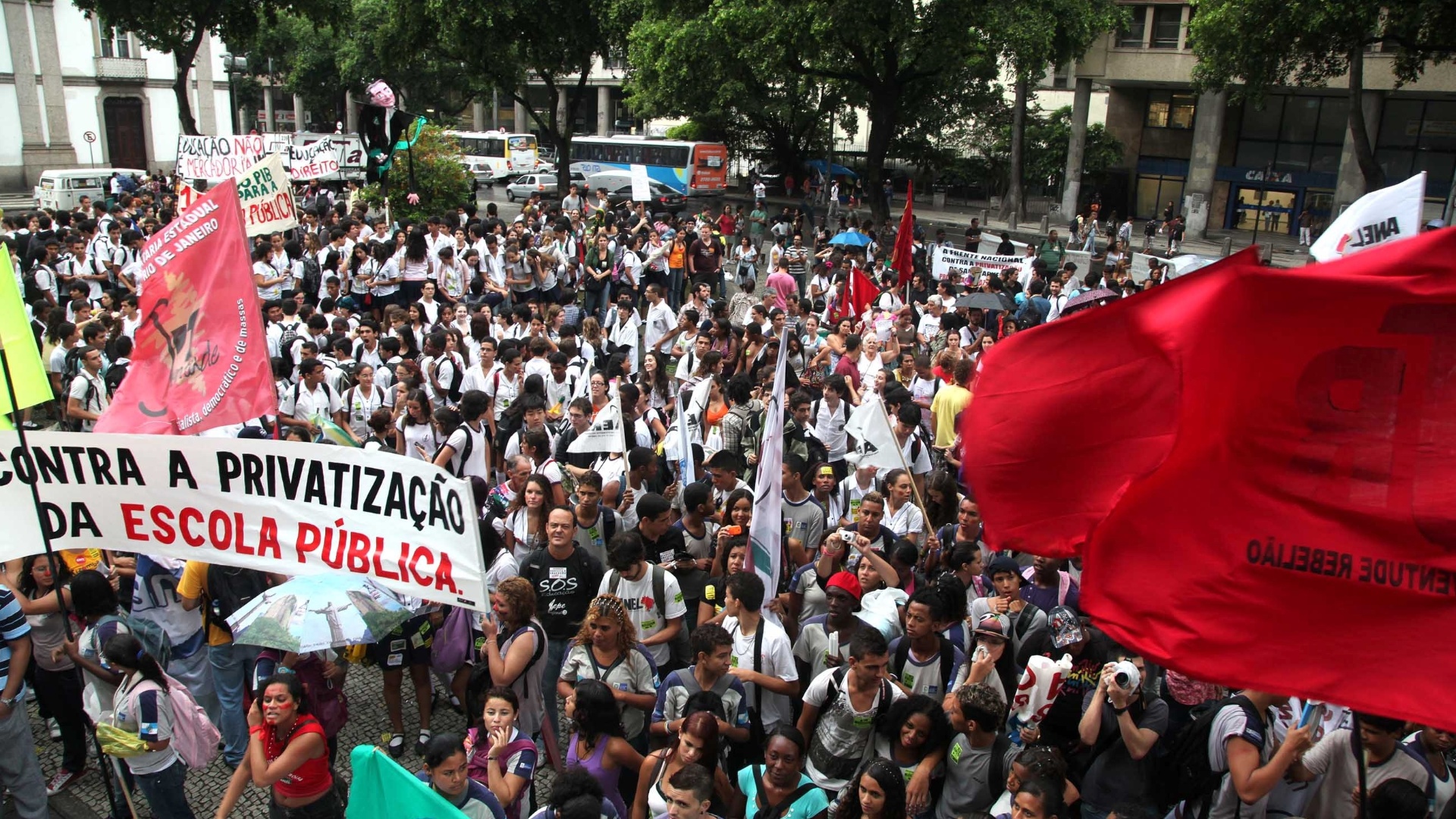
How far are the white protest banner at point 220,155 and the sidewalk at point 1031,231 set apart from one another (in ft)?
58.9

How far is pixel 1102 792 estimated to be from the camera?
4746 millimetres

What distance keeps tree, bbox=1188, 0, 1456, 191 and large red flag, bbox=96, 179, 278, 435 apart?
21.6m

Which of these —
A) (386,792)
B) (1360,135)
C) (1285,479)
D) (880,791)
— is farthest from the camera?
(1360,135)

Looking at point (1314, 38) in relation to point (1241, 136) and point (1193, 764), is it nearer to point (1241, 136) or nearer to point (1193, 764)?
point (1241, 136)

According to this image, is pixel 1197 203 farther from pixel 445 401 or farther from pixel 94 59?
pixel 94 59

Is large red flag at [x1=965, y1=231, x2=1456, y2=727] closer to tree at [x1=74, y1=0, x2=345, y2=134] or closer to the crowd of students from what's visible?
the crowd of students


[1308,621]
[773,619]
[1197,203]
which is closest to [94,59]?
[1197,203]

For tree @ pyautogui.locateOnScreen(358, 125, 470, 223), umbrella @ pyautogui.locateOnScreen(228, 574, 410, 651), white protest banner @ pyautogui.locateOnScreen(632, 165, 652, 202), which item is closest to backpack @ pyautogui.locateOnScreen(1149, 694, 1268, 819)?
umbrella @ pyautogui.locateOnScreen(228, 574, 410, 651)

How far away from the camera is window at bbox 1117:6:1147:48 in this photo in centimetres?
3728

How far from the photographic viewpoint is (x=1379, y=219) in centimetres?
486

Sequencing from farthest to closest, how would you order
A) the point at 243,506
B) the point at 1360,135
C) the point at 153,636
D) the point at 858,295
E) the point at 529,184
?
the point at 529,184, the point at 1360,135, the point at 858,295, the point at 153,636, the point at 243,506

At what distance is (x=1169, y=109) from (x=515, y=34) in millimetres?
23521

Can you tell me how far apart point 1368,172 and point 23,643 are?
90.3 feet

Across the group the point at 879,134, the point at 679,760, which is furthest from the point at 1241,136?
the point at 679,760
